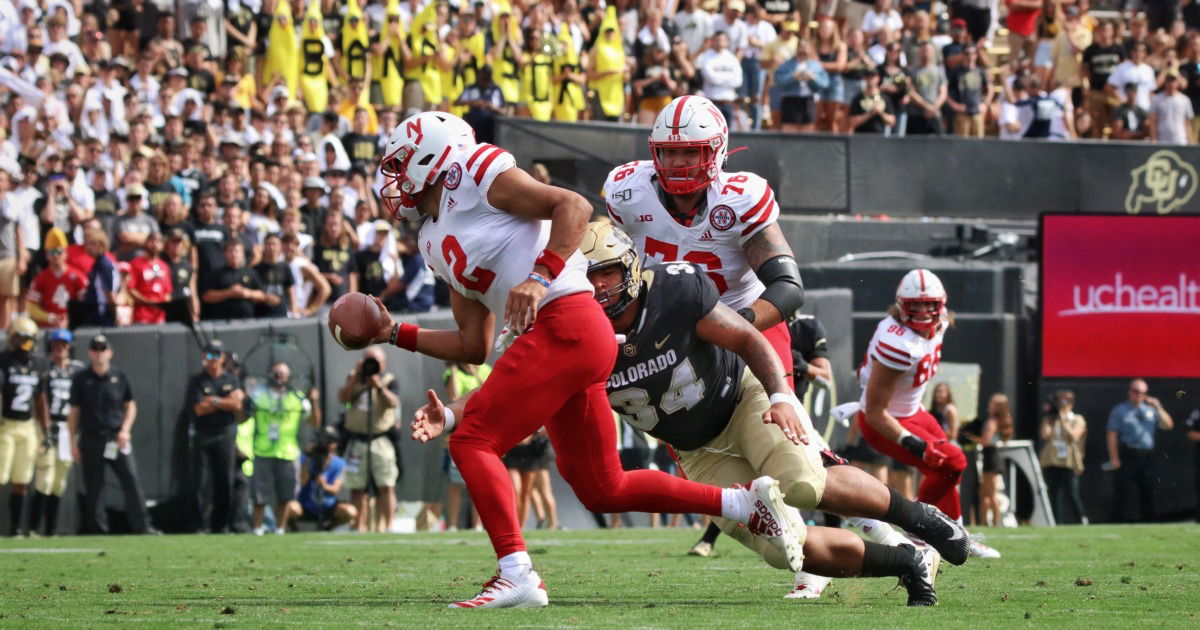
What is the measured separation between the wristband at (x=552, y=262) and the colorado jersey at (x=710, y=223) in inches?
44.2

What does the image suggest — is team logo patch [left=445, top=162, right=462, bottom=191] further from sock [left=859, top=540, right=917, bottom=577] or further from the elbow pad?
sock [left=859, top=540, right=917, bottom=577]

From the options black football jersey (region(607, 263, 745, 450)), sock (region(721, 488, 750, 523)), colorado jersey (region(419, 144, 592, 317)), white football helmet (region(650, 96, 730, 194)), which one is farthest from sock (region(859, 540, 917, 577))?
white football helmet (region(650, 96, 730, 194))

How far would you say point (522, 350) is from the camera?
567 centimetres

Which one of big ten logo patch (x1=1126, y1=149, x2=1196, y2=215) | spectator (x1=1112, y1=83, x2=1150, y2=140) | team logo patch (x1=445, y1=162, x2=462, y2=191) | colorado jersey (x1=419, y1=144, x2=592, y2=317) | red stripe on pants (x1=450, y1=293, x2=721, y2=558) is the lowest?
red stripe on pants (x1=450, y1=293, x2=721, y2=558)

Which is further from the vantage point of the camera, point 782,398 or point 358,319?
point 358,319

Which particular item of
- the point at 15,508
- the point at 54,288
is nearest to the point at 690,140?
the point at 15,508

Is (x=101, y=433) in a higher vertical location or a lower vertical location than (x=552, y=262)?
lower

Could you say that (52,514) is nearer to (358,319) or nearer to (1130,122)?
(358,319)

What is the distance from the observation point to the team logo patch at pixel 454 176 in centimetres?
580

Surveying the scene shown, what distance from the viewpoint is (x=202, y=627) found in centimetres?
514

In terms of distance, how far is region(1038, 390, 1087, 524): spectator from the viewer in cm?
1534

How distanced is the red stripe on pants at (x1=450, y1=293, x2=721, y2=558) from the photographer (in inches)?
315

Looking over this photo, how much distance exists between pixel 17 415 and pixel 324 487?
235 cm

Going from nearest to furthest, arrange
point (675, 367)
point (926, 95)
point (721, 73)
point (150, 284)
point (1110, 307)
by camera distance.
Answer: point (675, 367)
point (150, 284)
point (1110, 307)
point (721, 73)
point (926, 95)
